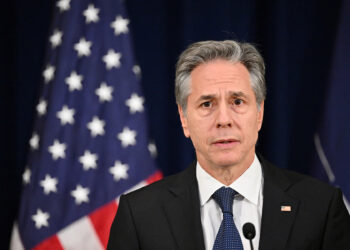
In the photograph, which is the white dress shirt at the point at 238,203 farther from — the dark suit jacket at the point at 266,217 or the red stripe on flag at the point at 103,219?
the red stripe on flag at the point at 103,219

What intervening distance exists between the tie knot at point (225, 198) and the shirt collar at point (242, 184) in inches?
0.8

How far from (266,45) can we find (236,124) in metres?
1.41

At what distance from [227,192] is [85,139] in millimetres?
1121

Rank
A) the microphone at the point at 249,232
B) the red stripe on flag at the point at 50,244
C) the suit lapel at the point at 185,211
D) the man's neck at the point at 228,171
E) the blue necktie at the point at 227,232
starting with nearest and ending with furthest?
the microphone at the point at 249,232
the blue necktie at the point at 227,232
the suit lapel at the point at 185,211
the man's neck at the point at 228,171
the red stripe on flag at the point at 50,244

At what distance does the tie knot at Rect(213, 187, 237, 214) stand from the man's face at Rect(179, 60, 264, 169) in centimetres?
11

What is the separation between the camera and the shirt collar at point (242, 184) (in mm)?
1859

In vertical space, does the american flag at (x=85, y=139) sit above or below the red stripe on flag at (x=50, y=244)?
above

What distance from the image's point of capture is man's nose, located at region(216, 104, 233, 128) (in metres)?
1.81

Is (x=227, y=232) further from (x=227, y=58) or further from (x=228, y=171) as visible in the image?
(x=227, y=58)

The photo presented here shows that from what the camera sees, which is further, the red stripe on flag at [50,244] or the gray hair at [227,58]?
the red stripe on flag at [50,244]

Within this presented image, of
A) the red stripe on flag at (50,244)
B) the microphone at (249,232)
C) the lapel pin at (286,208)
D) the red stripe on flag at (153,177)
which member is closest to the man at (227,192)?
the lapel pin at (286,208)

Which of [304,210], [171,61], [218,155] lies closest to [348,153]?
[304,210]

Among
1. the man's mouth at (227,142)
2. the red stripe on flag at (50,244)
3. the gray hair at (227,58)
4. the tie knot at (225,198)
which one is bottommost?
the red stripe on flag at (50,244)

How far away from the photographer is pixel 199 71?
193cm
